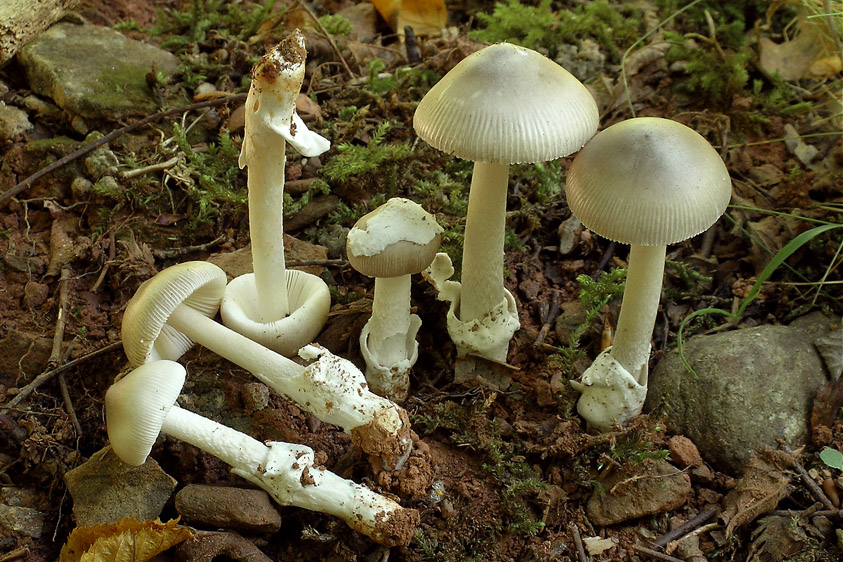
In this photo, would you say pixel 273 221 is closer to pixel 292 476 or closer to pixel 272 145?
pixel 272 145

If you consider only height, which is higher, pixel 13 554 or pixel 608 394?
pixel 608 394

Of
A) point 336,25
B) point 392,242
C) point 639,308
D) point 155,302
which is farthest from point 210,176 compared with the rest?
point 639,308

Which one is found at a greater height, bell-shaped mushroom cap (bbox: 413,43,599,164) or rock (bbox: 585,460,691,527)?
bell-shaped mushroom cap (bbox: 413,43,599,164)

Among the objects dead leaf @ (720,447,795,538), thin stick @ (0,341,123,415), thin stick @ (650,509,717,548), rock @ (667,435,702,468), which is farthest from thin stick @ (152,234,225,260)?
dead leaf @ (720,447,795,538)

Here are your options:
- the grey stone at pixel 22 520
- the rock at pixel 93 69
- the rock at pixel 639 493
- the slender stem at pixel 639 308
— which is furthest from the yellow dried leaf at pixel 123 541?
the rock at pixel 93 69

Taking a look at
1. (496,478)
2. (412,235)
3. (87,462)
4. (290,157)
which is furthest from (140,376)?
(290,157)

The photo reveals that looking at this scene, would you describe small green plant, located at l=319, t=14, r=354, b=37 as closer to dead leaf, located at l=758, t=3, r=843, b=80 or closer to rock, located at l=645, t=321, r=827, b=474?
dead leaf, located at l=758, t=3, r=843, b=80

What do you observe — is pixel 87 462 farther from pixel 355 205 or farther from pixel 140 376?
pixel 355 205
